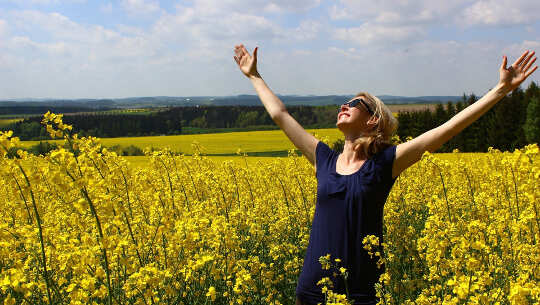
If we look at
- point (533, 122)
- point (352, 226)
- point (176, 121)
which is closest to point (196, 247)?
point (352, 226)

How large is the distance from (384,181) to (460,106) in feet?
122

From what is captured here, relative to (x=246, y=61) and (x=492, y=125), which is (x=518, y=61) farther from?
(x=492, y=125)

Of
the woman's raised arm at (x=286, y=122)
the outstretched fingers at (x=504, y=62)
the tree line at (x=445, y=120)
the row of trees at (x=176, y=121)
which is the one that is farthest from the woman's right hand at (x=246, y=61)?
the row of trees at (x=176, y=121)

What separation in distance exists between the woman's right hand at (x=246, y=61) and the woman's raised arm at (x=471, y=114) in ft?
4.68

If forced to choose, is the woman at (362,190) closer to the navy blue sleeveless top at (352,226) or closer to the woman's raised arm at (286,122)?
the navy blue sleeveless top at (352,226)

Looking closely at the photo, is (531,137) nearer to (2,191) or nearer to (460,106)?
(460,106)

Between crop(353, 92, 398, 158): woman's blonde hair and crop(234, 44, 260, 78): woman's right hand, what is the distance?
948 millimetres

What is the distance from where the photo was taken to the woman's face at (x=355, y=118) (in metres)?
2.92

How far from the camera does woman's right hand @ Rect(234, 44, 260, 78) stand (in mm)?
3471

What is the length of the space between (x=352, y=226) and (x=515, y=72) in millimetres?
1372

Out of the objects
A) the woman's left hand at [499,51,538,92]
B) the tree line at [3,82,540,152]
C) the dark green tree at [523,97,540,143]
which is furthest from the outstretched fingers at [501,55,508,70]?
the dark green tree at [523,97,540,143]

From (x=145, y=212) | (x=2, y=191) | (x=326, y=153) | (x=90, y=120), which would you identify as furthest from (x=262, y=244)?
(x=90, y=120)

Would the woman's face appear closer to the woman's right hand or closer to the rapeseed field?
the rapeseed field

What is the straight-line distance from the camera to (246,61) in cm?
353
